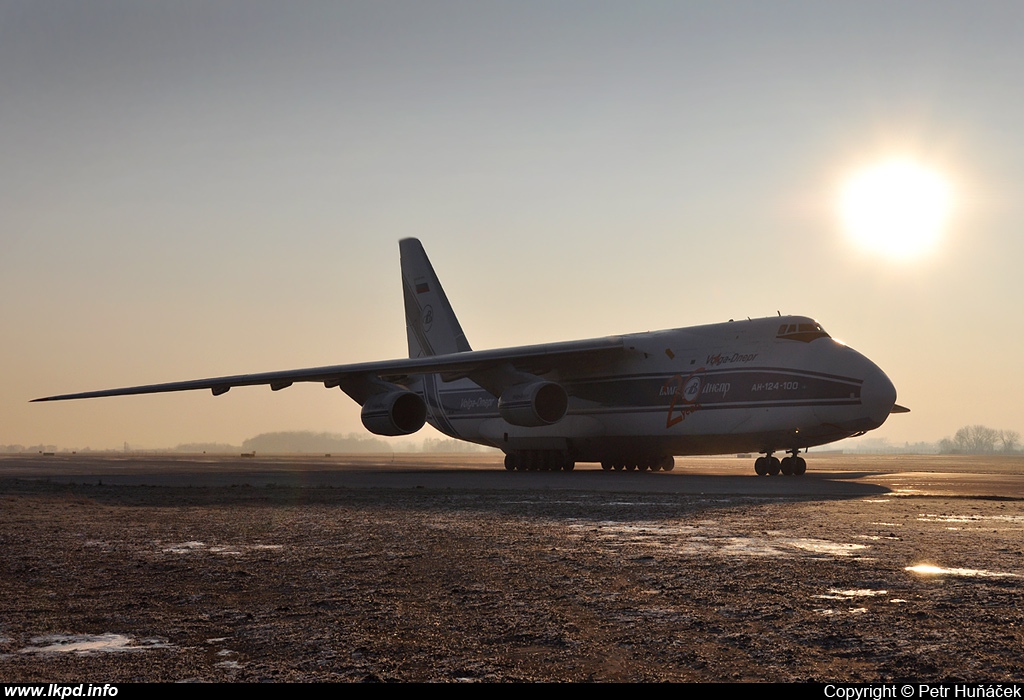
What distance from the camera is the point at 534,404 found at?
23.5m

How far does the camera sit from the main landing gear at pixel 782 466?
22.2 metres

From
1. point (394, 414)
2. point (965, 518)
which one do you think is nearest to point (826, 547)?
point (965, 518)

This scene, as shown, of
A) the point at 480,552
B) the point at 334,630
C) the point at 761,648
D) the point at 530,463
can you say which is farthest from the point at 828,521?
the point at 530,463

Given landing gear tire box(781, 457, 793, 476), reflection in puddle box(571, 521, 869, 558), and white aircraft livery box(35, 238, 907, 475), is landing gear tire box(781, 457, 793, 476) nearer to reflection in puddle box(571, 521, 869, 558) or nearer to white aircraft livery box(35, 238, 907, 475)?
white aircraft livery box(35, 238, 907, 475)

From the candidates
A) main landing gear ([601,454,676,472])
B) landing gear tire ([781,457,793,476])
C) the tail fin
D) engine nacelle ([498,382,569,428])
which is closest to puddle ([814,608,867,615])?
landing gear tire ([781,457,793,476])

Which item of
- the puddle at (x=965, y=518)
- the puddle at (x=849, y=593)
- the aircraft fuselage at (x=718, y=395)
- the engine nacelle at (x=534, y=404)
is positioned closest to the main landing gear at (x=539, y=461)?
the aircraft fuselage at (x=718, y=395)

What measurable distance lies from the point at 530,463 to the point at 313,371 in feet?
22.7

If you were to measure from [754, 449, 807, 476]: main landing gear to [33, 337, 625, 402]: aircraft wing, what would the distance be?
4929 mm

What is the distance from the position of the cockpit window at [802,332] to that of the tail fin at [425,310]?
45.0ft

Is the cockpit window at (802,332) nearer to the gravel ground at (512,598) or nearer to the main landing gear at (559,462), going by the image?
the main landing gear at (559,462)

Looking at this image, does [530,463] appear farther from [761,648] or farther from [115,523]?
[761,648]

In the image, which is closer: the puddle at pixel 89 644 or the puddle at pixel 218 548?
the puddle at pixel 89 644

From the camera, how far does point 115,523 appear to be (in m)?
9.95

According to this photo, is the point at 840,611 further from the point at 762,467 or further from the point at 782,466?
the point at 782,466
